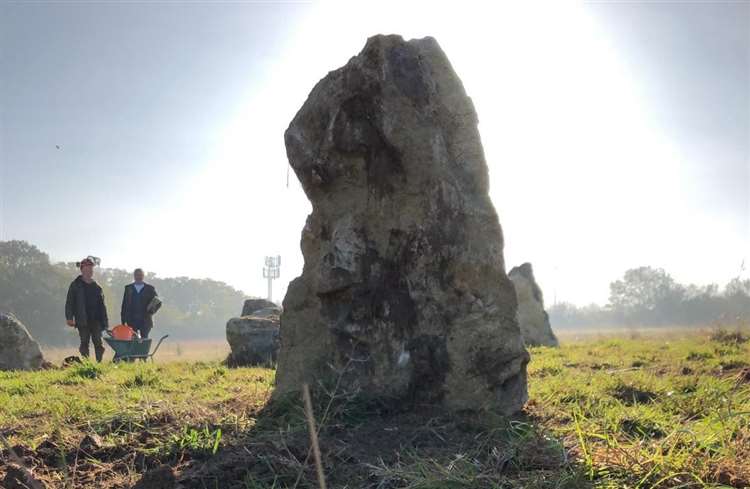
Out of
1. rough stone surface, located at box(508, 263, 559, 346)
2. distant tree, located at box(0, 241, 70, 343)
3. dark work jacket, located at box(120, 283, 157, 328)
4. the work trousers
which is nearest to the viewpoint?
the work trousers

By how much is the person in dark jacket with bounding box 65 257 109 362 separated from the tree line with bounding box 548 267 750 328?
63.7 meters

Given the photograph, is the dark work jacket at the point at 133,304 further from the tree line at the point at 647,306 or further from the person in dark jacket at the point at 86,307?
the tree line at the point at 647,306

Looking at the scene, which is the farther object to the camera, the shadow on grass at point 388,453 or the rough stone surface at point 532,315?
the rough stone surface at point 532,315

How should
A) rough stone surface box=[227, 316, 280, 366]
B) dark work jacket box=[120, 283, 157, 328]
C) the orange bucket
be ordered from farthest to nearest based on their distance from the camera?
dark work jacket box=[120, 283, 157, 328], the orange bucket, rough stone surface box=[227, 316, 280, 366]

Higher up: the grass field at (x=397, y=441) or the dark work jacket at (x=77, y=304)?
the dark work jacket at (x=77, y=304)

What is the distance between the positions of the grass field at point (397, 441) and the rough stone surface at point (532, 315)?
925 cm

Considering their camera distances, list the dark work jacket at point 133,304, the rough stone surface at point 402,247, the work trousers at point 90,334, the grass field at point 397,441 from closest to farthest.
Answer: the grass field at point 397,441
the rough stone surface at point 402,247
the work trousers at point 90,334
the dark work jacket at point 133,304

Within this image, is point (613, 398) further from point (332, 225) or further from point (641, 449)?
point (332, 225)

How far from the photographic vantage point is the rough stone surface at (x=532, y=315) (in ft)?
50.6

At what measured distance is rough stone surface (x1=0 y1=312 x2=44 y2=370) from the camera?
462 inches

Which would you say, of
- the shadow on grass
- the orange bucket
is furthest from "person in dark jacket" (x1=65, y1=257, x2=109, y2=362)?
the shadow on grass

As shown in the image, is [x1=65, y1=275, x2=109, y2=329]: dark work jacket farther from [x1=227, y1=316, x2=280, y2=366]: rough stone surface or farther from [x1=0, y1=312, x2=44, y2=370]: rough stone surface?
[x1=227, y1=316, x2=280, y2=366]: rough stone surface

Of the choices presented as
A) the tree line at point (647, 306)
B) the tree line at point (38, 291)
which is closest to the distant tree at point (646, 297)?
the tree line at point (647, 306)

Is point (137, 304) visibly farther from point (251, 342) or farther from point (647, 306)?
point (647, 306)
